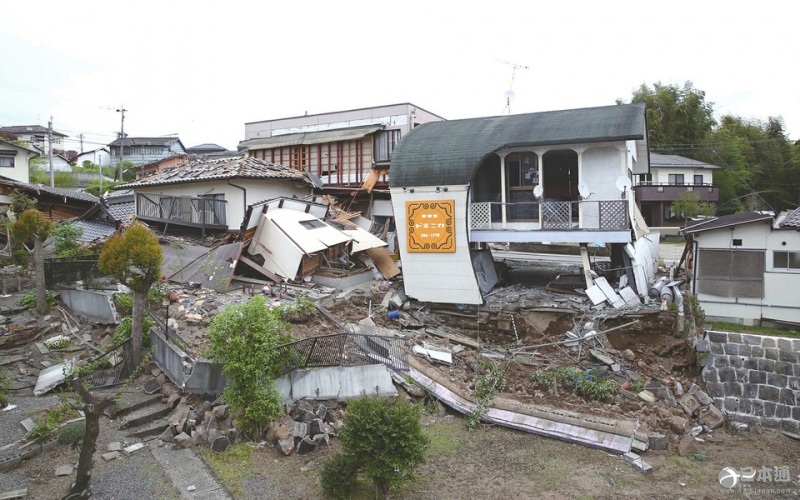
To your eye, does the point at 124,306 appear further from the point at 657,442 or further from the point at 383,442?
the point at 657,442

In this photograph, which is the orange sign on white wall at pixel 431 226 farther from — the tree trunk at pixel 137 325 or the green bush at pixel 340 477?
the green bush at pixel 340 477

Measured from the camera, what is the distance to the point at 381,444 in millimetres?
7672

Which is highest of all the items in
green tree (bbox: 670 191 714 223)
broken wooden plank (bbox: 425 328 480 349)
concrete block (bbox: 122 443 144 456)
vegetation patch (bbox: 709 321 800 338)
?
green tree (bbox: 670 191 714 223)

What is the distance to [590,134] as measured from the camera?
585 inches

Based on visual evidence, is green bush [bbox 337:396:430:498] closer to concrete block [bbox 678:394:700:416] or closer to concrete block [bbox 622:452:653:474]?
concrete block [bbox 622:452:653:474]

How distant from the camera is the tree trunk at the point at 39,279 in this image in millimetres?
14031

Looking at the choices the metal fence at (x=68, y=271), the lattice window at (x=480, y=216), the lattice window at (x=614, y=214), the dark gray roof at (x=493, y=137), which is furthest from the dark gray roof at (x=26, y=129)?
the lattice window at (x=614, y=214)

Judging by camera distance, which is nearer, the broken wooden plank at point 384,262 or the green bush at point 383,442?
the green bush at point 383,442

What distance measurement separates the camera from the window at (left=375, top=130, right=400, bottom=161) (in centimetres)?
2781

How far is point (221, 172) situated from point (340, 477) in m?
16.7

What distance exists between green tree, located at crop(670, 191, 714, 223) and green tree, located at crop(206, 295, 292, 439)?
30.8 metres

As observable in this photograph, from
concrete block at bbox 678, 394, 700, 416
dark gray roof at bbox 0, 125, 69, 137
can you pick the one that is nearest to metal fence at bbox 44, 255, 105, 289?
concrete block at bbox 678, 394, 700, 416

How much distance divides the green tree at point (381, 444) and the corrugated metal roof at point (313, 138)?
21.7m

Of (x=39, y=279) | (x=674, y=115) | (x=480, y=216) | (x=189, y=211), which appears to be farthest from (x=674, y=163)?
(x=39, y=279)
